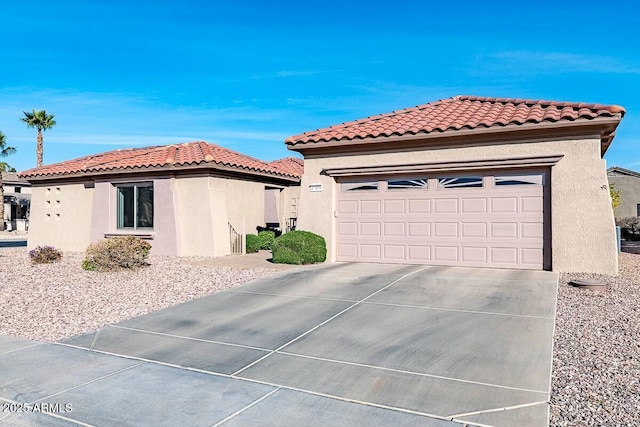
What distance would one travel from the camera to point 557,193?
35.2 feet

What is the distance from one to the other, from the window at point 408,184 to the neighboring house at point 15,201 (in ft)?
123

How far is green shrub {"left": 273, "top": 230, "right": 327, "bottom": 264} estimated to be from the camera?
12484mm

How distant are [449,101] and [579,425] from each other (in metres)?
12.7

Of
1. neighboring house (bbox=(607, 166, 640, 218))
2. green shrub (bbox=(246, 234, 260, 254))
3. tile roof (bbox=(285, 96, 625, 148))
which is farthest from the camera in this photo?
neighboring house (bbox=(607, 166, 640, 218))

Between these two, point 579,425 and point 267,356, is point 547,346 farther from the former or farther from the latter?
point 267,356

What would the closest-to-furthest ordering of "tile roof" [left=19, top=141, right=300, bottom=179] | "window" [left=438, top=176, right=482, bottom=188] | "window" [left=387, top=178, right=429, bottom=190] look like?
"window" [left=438, top=176, right=482, bottom=188] < "window" [left=387, top=178, right=429, bottom=190] < "tile roof" [left=19, top=141, right=300, bottom=179]

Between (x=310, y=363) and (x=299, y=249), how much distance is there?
24.1 feet

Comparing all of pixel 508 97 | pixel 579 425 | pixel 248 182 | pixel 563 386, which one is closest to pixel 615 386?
pixel 563 386

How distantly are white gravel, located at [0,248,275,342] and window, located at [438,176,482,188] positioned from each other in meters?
4.91

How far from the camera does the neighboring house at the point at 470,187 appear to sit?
34.7 feet

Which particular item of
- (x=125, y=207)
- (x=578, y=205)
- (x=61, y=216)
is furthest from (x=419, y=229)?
(x=61, y=216)

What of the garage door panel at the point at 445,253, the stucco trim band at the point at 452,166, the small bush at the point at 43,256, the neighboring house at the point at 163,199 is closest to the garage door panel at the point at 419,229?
the garage door panel at the point at 445,253

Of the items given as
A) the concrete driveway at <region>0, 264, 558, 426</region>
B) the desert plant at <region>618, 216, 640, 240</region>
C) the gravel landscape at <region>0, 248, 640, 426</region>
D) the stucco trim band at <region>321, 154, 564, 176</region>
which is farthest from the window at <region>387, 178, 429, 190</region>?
the desert plant at <region>618, 216, 640, 240</region>

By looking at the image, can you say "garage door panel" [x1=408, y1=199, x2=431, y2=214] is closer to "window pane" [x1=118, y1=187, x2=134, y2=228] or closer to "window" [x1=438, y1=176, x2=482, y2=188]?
"window" [x1=438, y1=176, x2=482, y2=188]
